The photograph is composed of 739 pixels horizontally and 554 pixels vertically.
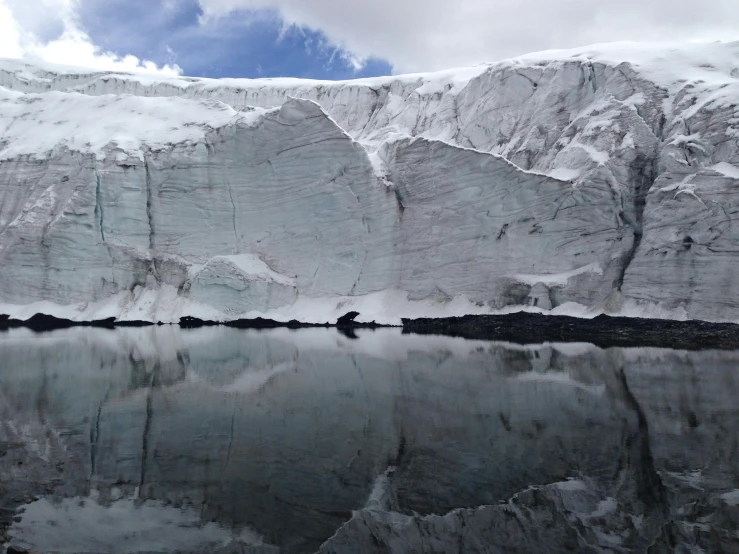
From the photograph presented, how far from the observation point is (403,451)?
680 centimetres

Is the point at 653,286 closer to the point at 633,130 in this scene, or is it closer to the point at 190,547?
the point at 633,130

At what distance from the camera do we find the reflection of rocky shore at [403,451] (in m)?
4.91

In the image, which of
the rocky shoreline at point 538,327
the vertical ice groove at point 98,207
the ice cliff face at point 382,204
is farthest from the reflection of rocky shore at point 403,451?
the vertical ice groove at point 98,207

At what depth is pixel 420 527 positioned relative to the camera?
4.96 metres

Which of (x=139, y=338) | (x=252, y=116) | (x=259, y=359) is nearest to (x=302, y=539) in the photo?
(x=259, y=359)

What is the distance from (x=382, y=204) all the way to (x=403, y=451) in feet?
76.3

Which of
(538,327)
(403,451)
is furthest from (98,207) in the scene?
(403,451)

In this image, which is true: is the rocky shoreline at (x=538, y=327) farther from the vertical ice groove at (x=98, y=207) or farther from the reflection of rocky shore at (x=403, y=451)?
the reflection of rocky shore at (x=403, y=451)

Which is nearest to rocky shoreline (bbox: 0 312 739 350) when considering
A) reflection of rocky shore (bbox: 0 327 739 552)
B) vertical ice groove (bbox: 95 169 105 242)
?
vertical ice groove (bbox: 95 169 105 242)

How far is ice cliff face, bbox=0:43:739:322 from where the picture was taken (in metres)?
25.0

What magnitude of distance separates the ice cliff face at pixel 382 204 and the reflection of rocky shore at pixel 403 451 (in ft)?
44.1

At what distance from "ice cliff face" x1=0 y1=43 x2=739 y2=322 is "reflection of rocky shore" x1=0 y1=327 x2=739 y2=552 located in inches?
530

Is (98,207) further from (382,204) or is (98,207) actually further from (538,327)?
(538,327)

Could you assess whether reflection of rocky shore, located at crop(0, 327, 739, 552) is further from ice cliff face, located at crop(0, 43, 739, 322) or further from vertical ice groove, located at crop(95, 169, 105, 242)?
vertical ice groove, located at crop(95, 169, 105, 242)
